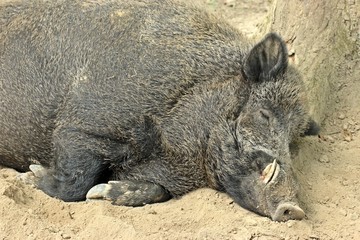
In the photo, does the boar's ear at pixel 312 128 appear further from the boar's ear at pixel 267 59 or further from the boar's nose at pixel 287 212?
the boar's nose at pixel 287 212

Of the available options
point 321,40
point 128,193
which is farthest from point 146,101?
point 321,40

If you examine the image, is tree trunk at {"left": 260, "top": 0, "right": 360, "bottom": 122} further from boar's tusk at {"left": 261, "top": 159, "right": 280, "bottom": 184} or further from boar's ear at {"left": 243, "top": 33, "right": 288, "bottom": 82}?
boar's tusk at {"left": 261, "top": 159, "right": 280, "bottom": 184}

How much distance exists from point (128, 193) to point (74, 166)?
0.45 meters

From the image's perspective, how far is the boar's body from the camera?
451 centimetres

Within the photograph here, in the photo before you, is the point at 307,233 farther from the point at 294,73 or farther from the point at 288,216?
the point at 294,73

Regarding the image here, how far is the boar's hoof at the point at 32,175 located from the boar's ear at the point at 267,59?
1728 mm

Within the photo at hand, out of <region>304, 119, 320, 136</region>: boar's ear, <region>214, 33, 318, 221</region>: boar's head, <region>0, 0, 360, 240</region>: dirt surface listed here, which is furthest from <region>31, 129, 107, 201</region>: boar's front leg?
<region>304, 119, 320, 136</region>: boar's ear

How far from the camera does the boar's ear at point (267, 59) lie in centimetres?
448

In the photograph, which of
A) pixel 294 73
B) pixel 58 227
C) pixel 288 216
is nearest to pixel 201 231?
pixel 288 216

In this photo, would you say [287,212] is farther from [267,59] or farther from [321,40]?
[321,40]

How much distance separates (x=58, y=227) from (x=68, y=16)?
69.4 inches

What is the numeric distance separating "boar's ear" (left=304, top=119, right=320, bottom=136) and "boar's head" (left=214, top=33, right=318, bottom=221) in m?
0.44

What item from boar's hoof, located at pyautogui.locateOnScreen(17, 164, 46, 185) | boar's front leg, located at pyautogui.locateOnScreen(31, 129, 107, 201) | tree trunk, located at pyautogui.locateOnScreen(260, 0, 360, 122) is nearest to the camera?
boar's front leg, located at pyautogui.locateOnScreen(31, 129, 107, 201)

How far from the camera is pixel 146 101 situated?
4.59m
